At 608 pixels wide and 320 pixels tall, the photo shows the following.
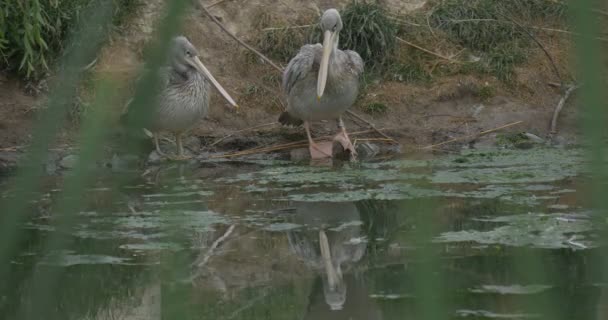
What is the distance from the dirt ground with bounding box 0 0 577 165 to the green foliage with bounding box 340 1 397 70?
320 millimetres

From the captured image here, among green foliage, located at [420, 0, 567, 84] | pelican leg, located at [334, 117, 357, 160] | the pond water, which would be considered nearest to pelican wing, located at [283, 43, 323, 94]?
pelican leg, located at [334, 117, 357, 160]

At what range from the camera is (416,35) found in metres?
9.94

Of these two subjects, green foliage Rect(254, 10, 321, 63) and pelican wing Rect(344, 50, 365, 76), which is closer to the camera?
pelican wing Rect(344, 50, 365, 76)

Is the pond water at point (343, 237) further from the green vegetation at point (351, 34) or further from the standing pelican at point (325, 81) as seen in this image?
the green vegetation at point (351, 34)

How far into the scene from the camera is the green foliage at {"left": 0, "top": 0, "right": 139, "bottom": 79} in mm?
7762

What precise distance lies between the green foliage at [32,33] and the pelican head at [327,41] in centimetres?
156

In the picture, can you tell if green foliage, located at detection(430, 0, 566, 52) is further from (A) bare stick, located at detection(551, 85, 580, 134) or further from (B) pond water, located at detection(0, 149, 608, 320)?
(B) pond water, located at detection(0, 149, 608, 320)

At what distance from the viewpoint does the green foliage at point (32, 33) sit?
7762mm

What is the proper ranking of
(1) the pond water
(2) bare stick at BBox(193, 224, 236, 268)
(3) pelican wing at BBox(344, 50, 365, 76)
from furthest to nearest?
(3) pelican wing at BBox(344, 50, 365, 76) → (2) bare stick at BBox(193, 224, 236, 268) → (1) the pond water

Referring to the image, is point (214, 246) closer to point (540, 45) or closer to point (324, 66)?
point (324, 66)

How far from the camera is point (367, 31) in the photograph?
371 inches

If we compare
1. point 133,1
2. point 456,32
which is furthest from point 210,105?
point 456,32

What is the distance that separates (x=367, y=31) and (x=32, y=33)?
120 inches

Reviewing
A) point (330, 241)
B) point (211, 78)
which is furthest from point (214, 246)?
point (211, 78)
